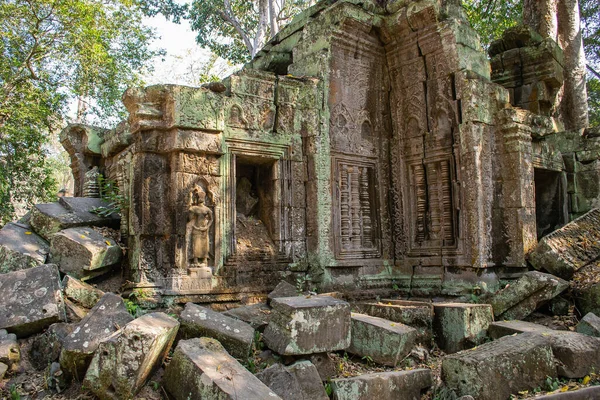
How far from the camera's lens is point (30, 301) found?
4.65 metres

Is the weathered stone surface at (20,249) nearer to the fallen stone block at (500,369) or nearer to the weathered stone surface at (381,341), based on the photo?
the weathered stone surface at (381,341)

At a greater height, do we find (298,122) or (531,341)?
(298,122)

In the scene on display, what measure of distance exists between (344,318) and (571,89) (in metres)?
11.1

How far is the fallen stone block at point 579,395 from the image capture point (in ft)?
12.3

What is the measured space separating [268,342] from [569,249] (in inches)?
192

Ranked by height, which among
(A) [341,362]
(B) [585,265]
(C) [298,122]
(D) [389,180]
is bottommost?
(A) [341,362]

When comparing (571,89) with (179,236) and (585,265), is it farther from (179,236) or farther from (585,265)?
(179,236)

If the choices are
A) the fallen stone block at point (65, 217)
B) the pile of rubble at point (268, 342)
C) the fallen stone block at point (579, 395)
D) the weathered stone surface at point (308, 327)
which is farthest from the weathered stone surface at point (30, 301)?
the fallen stone block at point (579, 395)

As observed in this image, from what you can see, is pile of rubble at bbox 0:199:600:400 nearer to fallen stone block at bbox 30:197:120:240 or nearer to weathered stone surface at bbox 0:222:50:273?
weathered stone surface at bbox 0:222:50:273

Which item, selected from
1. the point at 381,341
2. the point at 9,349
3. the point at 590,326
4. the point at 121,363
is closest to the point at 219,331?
the point at 121,363

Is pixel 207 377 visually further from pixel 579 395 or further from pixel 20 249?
pixel 20 249

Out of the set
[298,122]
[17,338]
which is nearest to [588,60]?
[298,122]

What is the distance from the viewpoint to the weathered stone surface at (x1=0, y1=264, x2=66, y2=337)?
4480 millimetres

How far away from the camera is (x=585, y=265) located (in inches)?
A: 267
